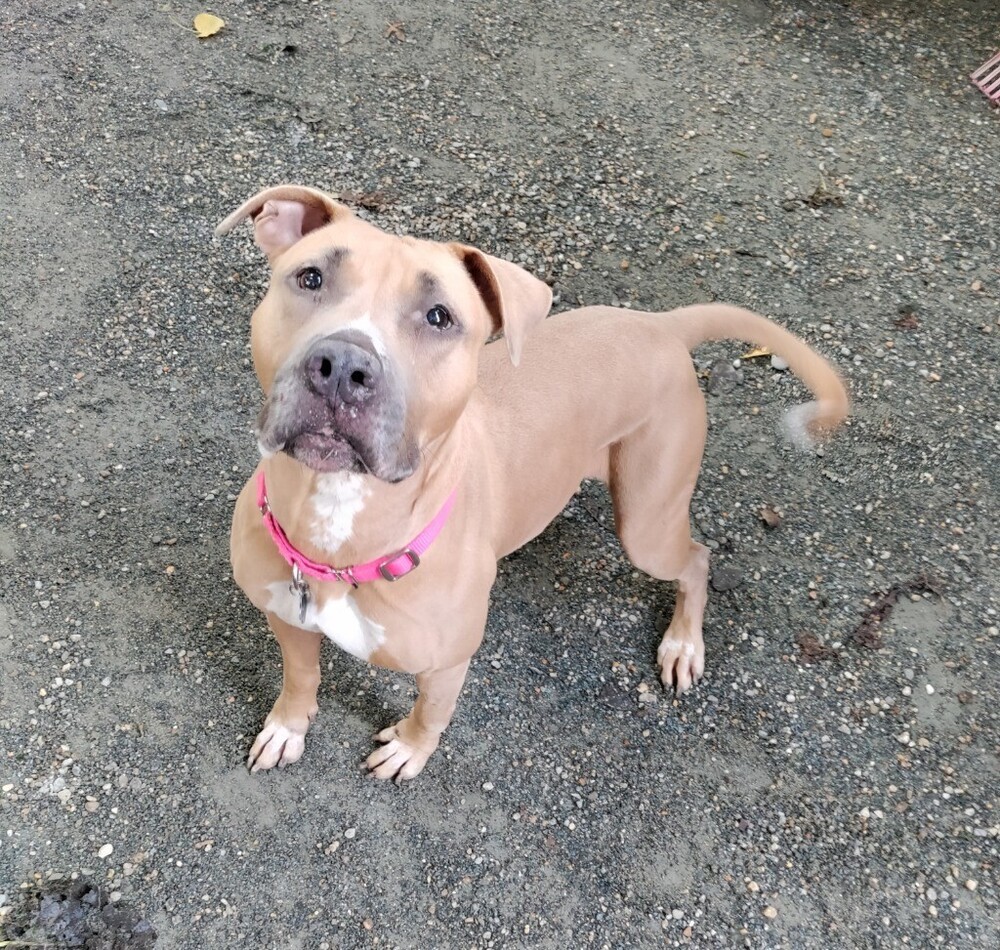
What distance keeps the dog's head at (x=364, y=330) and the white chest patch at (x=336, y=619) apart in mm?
580

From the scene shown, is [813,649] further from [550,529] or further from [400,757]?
[400,757]

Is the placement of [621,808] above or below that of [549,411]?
below

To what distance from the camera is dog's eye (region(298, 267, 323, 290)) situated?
96.0 inches

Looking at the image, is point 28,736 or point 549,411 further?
point 28,736

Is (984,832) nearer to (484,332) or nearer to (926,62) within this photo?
(484,332)

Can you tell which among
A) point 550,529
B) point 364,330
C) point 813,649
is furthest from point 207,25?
point 813,649

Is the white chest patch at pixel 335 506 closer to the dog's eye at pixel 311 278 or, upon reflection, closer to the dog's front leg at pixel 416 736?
the dog's eye at pixel 311 278

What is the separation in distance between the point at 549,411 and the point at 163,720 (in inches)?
69.9

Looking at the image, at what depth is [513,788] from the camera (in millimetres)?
3578

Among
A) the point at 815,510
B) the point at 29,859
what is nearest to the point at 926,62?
the point at 815,510

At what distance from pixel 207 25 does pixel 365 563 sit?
464 centimetres

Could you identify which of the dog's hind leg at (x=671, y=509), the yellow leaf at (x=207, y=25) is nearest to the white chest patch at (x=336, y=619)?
the dog's hind leg at (x=671, y=509)

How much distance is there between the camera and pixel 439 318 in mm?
2488

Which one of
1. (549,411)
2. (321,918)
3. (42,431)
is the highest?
(549,411)
